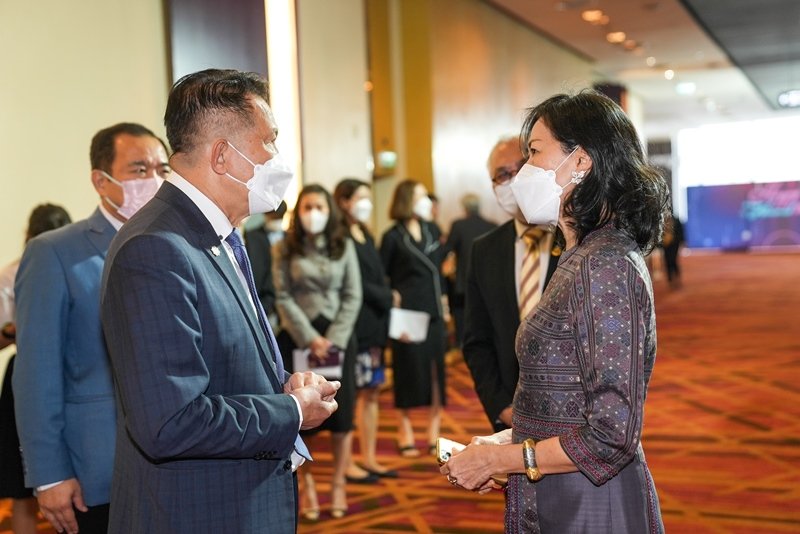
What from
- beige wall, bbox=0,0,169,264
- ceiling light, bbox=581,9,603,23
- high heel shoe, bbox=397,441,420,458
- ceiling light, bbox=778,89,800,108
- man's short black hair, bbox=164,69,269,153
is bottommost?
high heel shoe, bbox=397,441,420,458

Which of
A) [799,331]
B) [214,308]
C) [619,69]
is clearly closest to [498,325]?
[214,308]

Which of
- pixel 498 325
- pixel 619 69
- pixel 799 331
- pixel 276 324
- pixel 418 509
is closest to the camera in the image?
pixel 498 325

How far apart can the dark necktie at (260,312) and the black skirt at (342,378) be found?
279 cm

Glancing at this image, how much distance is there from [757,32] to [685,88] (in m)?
7.18

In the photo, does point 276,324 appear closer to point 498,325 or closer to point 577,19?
point 498,325

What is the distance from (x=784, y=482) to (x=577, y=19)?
976 cm

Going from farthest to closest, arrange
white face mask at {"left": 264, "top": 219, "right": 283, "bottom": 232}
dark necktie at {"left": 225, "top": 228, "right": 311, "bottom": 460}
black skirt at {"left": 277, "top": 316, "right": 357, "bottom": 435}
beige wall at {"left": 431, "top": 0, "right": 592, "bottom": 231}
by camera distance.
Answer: beige wall at {"left": 431, "top": 0, "right": 592, "bottom": 231}, white face mask at {"left": 264, "top": 219, "right": 283, "bottom": 232}, black skirt at {"left": 277, "top": 316, "right": 357, "bottom": 435}, dark necktie at {"left": 225, "top": 228, "right": 311, "bottom": 460}

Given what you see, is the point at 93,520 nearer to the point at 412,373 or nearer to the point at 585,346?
the point at 585,346

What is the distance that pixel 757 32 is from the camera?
14.4m

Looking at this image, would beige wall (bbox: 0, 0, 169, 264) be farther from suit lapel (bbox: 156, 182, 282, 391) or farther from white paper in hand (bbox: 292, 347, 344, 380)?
suit lapel (bbox: 156, 182, 282, 391)

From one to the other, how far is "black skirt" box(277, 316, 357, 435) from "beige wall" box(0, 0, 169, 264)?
4.75ft

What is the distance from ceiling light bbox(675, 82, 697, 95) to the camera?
2085 cm

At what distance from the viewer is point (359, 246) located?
17.9 feet

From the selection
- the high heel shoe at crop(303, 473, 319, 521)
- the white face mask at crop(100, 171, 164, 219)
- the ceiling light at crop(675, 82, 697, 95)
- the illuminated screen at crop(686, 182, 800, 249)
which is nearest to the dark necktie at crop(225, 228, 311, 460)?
the white face mask at crop(100, 171, 164, 219)
